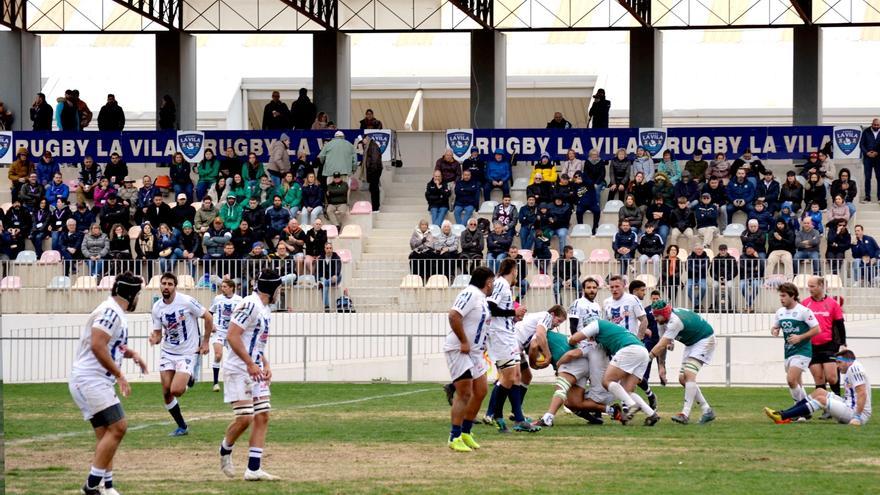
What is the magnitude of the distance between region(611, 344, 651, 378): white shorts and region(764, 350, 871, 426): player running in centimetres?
197

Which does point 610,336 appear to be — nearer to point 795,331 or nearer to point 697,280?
point 795,331

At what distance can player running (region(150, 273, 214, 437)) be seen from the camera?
17.0 metres

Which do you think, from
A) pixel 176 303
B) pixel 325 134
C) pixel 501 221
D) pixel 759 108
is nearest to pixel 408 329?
pixel 501 221

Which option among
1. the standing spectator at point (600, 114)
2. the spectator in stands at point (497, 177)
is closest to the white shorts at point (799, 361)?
the spectator in stands at point (497, 177)

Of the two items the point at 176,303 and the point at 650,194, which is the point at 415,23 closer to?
the point at 650,194

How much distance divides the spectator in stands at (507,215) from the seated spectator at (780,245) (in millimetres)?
4993

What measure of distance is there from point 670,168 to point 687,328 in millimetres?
15400

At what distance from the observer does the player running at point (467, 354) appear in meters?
14.5

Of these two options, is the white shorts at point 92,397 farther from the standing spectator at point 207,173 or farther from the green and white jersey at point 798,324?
the standing spectator at point 207,173

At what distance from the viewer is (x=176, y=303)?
17312mm

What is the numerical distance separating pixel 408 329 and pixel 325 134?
362 inches

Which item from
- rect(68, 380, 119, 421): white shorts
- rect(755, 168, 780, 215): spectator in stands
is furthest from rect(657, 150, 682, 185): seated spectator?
rect(68, 380, 119, 421): white shorts

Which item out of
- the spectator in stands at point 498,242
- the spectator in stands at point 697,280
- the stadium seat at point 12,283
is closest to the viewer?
the spectator in stands at point 697,280

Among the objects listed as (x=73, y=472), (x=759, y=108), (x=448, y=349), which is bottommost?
(x=73, y=472)
